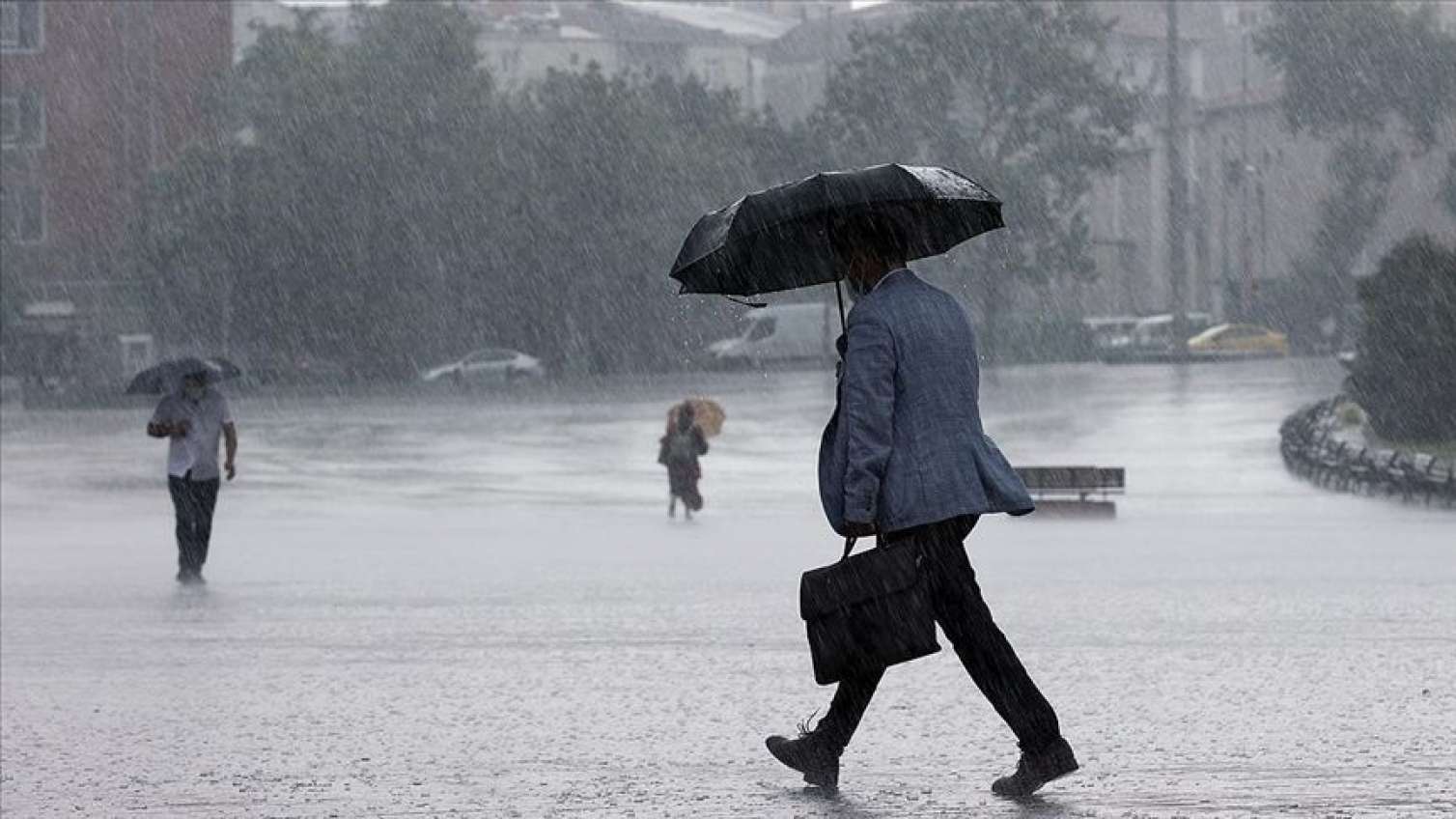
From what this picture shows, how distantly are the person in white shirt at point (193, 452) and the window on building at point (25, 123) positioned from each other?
58039 millimetres

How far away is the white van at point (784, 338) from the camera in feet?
237

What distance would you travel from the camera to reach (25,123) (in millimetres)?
73688

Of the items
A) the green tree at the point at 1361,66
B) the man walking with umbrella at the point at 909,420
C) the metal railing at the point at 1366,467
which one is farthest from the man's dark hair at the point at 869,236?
the green tree at the point at 1361,66

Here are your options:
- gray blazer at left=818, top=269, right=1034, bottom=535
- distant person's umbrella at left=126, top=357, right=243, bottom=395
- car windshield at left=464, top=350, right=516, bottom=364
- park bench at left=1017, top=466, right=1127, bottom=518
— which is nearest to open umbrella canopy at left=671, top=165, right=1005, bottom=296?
gray blazer at left=818, top=269, right=1034, bottom=535

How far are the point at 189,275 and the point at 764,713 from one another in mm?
58811

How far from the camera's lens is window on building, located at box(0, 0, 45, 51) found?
7356 centimetres

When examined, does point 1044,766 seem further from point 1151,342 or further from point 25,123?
point 1151,342

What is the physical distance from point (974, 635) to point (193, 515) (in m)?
11.6

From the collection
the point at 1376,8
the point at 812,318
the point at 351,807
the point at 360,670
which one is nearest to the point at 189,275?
the point at 812,318

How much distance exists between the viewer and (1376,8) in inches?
3701

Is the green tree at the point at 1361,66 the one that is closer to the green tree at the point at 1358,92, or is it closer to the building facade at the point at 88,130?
the green tree at the point at 1358,92

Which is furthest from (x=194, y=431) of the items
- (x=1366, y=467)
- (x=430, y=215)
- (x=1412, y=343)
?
(x=430, y=215)

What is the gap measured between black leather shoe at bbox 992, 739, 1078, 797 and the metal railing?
1894cm

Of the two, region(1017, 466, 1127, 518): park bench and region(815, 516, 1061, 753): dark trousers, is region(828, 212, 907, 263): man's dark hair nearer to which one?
region(815, 516, 1061, 753): dark trousers
